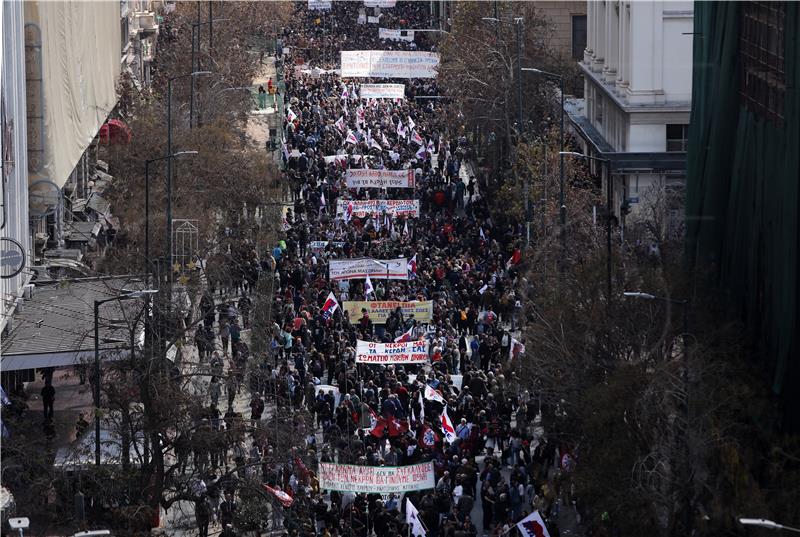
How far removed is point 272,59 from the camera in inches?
4756

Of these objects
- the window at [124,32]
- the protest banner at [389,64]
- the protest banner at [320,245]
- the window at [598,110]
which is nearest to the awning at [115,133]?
the protest banner at [320,245]

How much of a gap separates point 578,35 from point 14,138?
149 feet

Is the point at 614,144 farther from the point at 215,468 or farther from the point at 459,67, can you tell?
the point at 215,468

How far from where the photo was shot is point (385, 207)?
218ft

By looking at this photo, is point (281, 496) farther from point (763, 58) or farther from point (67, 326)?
point (763, 58)

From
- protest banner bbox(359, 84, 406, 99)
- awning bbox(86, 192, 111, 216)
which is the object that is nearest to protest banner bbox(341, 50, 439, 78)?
protest banner bbox(359, 84, 406, 99)

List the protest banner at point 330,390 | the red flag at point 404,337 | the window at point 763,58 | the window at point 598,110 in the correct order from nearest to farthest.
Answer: the window at point 763,58, the protest banner at point 330,390, the red flag at point 404,337, the window at point 598,110

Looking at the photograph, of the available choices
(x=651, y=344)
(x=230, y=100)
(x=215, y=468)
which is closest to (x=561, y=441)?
(x=651, y=344)

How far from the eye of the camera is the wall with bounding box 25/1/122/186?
188 feet

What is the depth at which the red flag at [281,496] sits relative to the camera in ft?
119

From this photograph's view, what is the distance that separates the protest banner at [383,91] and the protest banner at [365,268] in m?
34.2

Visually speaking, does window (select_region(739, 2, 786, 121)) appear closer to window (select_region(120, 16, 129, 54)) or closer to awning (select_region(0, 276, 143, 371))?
awning (select_region(0, 276, 143, 371))

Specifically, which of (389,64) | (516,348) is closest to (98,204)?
(516,348)

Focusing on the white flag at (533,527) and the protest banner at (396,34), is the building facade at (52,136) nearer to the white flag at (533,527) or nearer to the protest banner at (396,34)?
the white flag at (533,527)
